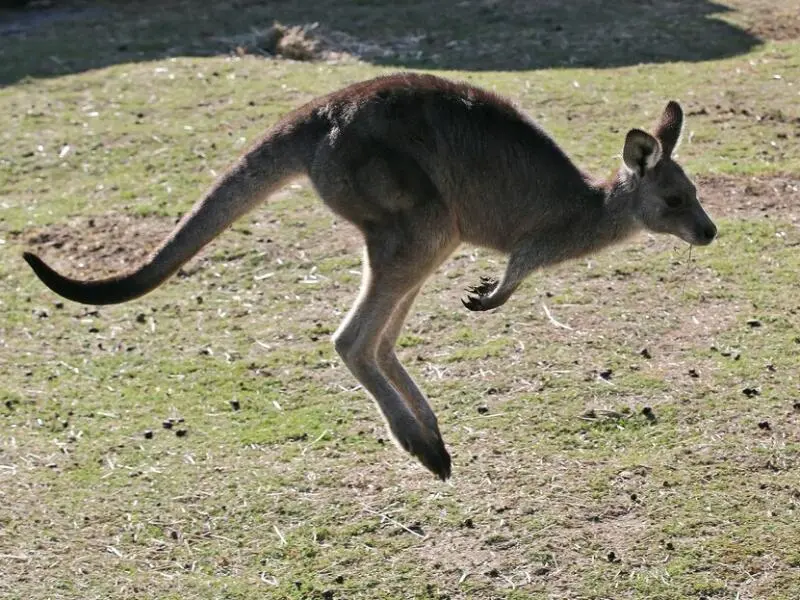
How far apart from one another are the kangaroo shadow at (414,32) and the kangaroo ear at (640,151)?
5.95 metres

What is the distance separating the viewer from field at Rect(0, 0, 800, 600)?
529 cm

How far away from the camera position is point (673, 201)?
17.5 ft

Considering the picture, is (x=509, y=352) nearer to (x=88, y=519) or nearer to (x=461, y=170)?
(x=461, y=170)

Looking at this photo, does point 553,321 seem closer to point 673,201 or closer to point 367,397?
point 367,397

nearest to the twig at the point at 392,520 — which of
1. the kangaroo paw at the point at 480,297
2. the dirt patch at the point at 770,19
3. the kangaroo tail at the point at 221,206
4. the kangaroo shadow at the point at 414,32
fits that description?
the kangaroo paw at the point at 480,297

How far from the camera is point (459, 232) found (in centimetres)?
529

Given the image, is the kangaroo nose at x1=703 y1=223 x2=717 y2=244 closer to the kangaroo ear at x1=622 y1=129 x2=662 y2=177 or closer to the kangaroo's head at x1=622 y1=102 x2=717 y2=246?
the kangaroo's head at x1=622 y1=102 x2=717 y2=246

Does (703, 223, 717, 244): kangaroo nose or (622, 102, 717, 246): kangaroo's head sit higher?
(622, 102, 717, 246): kangaroo's head

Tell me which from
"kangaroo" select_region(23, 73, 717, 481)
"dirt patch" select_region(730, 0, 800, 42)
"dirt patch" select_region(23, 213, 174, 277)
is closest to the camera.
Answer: "kangaroo" select_region(23, 73, 717, 481)

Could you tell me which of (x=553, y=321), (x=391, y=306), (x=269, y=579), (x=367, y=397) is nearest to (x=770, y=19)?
(x=553, y=321)

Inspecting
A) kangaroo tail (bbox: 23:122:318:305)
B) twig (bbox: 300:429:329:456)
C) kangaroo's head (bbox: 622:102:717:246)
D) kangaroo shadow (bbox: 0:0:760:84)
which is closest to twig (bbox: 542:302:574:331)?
twig (bbox: 300:429:329:456)

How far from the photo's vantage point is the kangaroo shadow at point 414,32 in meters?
11.5

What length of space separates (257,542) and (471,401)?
54.3 inches

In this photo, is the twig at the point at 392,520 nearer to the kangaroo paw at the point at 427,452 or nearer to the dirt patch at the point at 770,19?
the kangaroo paw at the point at 427,452
